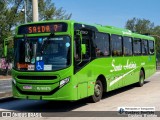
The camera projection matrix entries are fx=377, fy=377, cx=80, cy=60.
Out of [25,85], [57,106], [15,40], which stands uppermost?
[15,40]

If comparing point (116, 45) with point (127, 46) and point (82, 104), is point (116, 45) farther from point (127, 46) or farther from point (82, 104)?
point (82, 104)

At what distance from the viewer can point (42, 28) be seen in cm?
1266

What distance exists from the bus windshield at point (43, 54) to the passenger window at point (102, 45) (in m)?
2.33

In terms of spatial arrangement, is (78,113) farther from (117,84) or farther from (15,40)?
(117,84)

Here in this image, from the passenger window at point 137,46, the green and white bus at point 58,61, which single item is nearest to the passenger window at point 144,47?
the passenger window at point 137,46

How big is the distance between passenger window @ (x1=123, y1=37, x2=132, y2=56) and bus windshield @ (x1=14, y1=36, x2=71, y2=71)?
6084mm

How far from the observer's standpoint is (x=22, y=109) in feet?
42.3

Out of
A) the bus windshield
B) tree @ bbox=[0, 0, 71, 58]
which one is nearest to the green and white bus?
the bus windshield

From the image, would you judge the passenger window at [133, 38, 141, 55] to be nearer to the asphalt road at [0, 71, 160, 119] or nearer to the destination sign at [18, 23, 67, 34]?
the asphalt road at [0, 71, 160, 119]

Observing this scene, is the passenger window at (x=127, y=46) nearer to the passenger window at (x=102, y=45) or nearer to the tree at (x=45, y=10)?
the passenger window at (x=102, y=45)

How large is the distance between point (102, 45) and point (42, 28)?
3160mm

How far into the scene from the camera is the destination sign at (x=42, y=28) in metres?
12.4

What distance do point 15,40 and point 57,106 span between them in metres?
2.82

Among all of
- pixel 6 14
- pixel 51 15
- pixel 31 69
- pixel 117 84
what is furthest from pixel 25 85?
pixel 51 15
